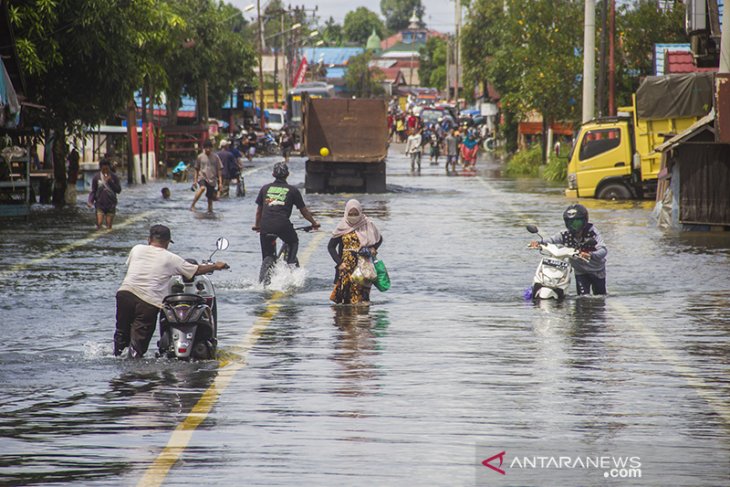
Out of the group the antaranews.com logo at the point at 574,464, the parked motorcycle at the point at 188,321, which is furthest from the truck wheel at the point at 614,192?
the antaranews.com logo at the point at 574,464

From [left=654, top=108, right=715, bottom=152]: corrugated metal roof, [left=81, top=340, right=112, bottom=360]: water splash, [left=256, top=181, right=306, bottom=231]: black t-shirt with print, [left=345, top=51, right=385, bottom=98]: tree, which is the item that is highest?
[left=345, top=51, right=385, bottom=98]: tree

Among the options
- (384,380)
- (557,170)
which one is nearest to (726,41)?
(384,380)

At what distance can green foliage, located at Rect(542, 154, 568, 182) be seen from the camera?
50406mm

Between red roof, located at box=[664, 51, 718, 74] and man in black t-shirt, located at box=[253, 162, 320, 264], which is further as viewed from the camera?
red roof, located at box=[664, 51, 718, 74]

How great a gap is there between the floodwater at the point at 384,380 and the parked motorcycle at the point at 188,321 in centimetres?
16

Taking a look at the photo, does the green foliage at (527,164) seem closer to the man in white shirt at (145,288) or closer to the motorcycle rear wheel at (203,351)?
the motorcycle rear wheel at (203,351)

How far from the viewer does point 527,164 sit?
5866cm

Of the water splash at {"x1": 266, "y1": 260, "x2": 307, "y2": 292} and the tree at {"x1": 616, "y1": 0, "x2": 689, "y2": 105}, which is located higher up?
the tree at {"x1": 616, "y1": 0, "x2": 689, "y2": 105}

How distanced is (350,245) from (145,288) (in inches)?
182

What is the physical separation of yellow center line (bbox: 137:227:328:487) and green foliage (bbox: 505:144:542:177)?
134 feet

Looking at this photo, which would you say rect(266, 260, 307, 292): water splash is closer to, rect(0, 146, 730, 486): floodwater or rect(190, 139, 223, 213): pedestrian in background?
rect(0, 146, 730, 486): floodwater

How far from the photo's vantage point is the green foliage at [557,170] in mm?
50406


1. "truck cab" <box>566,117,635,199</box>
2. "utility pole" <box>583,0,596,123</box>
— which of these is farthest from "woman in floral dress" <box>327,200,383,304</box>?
"utility pole" <box>583,0,596,123</box>

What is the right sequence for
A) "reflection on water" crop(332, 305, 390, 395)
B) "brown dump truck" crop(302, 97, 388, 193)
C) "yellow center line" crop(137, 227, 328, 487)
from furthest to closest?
"brown dump truck" crop(302, 97, 388, 193), "reflection on water" crop(332, 305, 390, 395), "yellow center line" crop(137, 227, 328, 487)
